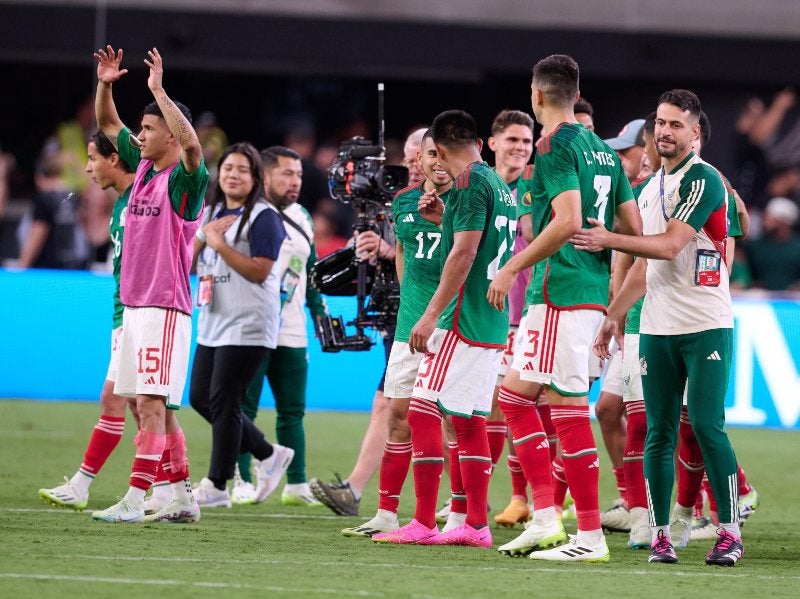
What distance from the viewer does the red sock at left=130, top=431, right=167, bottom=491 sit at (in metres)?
8.17

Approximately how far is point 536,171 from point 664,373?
1.17 m

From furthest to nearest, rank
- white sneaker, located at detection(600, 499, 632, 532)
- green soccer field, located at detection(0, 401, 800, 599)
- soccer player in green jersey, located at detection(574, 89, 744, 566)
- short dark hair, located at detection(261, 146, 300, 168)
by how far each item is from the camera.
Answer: short dark hair, located at detection(261, 146, 300, 168)
white sneaker, located at detection(600, 499, 632, 532)
soccer player in green jersey, located at detection(574, 89, 744, 566)
green soccer field, located at detection(0, 401, 800, 599)

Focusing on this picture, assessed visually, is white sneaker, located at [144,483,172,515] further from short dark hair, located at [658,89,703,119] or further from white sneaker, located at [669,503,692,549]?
short dark hair, located at [658,89,703,119]

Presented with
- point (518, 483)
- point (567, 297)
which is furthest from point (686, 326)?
point (518, 483)

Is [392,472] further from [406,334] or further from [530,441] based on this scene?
[530,441]

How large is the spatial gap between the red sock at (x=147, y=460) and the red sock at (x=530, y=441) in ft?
6.81

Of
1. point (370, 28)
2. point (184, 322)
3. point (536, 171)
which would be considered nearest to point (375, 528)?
point (184, 322)

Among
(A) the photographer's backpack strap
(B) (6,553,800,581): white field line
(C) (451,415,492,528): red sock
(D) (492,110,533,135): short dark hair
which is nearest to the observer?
(B) (6,553,800,581): white field line

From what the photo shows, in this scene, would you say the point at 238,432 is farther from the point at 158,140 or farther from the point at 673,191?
the point at 673,191

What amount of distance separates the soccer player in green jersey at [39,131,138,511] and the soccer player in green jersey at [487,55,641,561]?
9.00 feet

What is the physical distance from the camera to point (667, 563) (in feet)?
23.2

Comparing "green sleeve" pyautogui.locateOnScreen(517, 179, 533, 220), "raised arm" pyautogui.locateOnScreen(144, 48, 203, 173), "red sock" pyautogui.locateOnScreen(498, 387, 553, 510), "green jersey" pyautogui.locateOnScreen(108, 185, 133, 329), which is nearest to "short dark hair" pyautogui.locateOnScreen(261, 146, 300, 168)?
"green jersey" pyautogui.locateOnScreen(108, 185, 133, 329)

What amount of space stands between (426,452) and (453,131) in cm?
164

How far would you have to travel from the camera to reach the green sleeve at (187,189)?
8.15 meters
